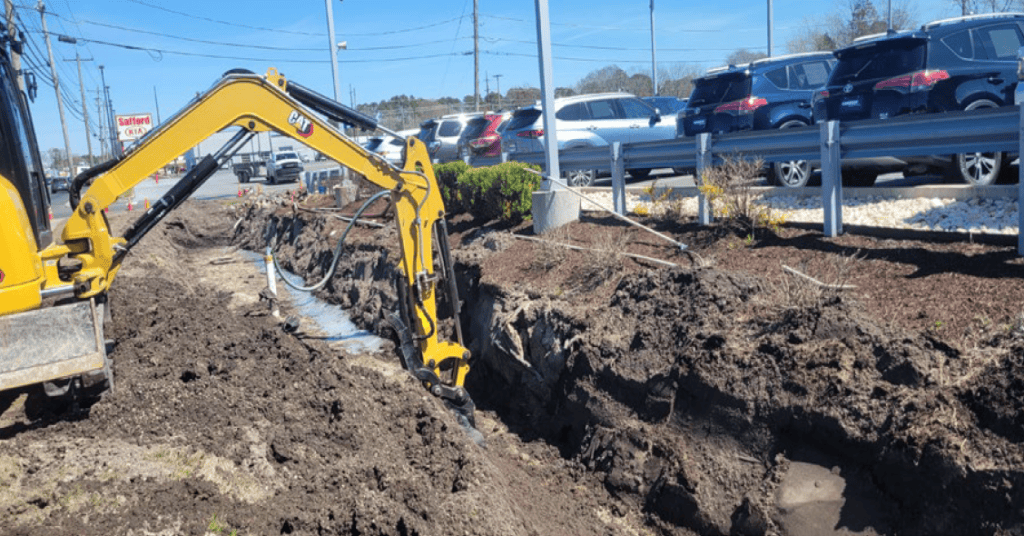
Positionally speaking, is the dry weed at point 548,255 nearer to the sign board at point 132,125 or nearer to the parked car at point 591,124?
the parked car at point 591,124

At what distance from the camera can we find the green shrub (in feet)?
46.6

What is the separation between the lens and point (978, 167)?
9289 millimetres

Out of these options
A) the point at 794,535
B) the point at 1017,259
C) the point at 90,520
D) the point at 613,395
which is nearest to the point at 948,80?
the point at 1017,259

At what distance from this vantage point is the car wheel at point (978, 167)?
9.14m

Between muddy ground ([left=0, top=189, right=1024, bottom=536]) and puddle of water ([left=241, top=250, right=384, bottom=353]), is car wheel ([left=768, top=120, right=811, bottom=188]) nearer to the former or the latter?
muddy ground ([left=0, top=189, right=1024, bottom=536])

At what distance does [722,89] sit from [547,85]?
4157mm

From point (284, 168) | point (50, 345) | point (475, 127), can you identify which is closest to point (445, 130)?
point (475, 127)

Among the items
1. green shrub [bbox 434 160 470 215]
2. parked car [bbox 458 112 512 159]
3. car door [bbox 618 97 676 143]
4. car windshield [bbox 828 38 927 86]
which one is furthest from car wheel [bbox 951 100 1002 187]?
parked car [bbox 458 112 512 159]

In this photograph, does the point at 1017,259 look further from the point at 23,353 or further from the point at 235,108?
the point at 23,353

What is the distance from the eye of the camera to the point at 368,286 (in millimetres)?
13562

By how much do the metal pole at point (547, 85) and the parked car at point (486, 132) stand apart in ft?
22.4

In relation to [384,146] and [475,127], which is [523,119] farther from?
[384,146]

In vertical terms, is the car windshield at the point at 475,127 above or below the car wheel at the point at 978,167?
above

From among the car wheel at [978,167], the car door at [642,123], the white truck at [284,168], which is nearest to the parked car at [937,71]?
the car wheel at [978,167]
